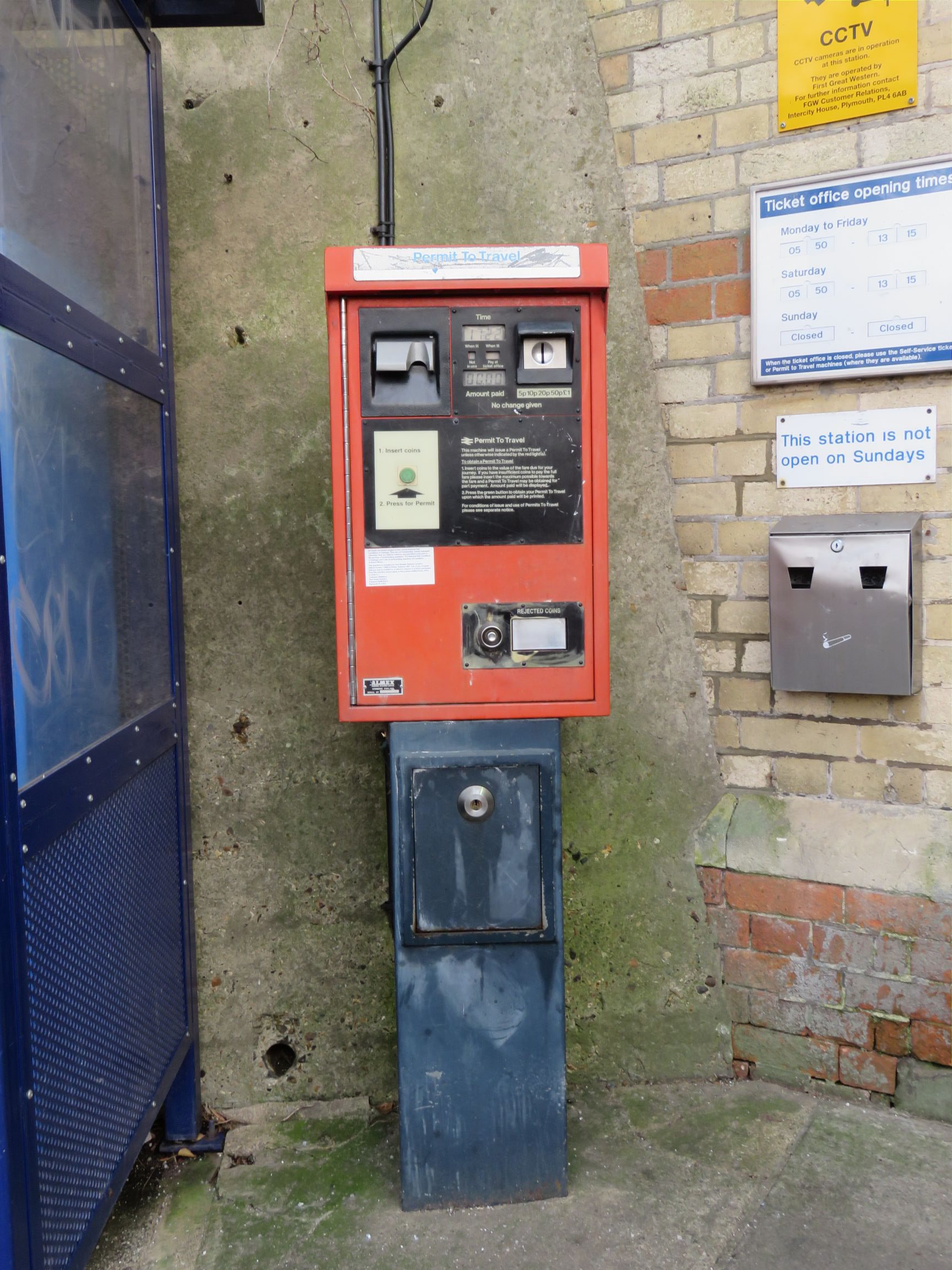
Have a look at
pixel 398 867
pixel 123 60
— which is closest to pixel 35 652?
pixel 398 867

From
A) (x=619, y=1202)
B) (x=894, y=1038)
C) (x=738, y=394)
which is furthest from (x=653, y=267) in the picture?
(x=619, y=1202)

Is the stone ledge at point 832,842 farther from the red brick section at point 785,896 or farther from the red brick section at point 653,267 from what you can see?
the red brick section at point 653,267

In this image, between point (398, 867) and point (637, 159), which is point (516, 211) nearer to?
point (637, 159)

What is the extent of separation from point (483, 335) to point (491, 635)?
61 cm

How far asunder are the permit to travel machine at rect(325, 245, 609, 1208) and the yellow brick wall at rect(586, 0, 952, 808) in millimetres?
684

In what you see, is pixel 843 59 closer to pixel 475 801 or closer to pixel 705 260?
pixel 705 260

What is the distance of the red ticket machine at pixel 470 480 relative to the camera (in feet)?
5.87

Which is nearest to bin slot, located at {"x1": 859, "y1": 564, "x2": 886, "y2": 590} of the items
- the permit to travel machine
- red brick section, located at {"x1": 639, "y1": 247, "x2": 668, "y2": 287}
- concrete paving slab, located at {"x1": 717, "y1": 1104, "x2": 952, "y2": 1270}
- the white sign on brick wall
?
the white sign on brick wall

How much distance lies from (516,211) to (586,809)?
5.50 feet

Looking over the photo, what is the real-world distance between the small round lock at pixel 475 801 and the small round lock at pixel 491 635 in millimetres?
307

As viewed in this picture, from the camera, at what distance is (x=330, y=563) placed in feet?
8.13

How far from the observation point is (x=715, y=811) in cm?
247

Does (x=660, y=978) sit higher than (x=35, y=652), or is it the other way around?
(x=35, y=652)

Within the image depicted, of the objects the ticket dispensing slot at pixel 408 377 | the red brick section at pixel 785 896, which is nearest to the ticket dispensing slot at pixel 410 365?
the ticket dispensing slot at pixel 408 377
